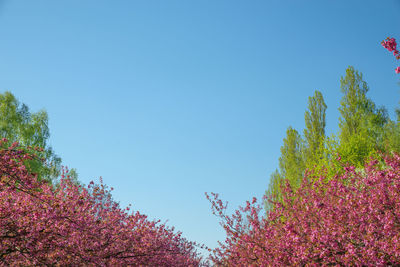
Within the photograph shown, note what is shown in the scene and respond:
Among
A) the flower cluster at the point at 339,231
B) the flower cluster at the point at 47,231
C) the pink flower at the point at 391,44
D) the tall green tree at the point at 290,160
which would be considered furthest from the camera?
the tall green tree at the point at 290,160

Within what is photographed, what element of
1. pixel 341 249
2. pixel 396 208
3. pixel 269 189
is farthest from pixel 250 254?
pixel 269 189

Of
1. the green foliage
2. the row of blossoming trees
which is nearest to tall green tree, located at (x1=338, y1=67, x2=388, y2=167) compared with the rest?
the green foliage

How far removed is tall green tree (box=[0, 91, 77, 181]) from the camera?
84.0ft

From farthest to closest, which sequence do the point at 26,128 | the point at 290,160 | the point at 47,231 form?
the point at 290,160
the point at 26,128
the point at 47,231

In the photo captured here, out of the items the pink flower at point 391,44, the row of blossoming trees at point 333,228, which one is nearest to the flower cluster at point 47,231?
the row of blossoming trees at point 333,228

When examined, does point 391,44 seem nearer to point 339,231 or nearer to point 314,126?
point 339,231

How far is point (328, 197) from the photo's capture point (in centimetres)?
1035

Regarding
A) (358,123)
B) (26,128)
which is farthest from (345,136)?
(26,128)

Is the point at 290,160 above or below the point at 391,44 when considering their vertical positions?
above

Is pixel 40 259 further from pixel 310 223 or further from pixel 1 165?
pixel 310 223

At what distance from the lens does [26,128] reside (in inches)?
1041

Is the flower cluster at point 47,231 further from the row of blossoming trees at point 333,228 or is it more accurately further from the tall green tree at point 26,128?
the tall green tree at point 26,128

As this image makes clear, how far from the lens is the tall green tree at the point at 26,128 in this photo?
2561 centimetres

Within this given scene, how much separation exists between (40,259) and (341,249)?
20.2ft
